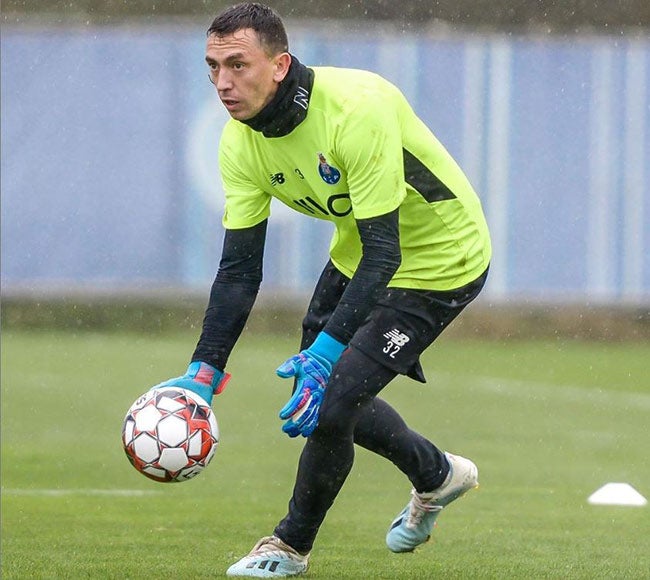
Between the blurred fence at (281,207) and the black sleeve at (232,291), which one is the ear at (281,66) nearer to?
the black sleeve at (232,291)

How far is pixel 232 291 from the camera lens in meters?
5.51

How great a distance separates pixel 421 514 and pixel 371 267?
4.42 ft

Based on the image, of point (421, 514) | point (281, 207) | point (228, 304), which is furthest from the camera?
point (281, 207)

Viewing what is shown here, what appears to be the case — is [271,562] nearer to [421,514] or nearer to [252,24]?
[421,514]

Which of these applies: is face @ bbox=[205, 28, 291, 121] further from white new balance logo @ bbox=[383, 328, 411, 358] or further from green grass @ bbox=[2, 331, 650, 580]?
green grass @ bbox=[2, 331, 650, 580]

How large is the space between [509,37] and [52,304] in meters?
5.85

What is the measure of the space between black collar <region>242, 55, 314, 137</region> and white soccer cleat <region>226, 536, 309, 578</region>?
4.81 feet

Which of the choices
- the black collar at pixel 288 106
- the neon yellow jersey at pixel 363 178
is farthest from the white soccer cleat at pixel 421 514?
the black collar at pixel 288 106

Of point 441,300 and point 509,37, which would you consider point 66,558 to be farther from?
point 509,37

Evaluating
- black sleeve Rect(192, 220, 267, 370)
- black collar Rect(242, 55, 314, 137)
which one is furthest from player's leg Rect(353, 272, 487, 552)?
black collar Rect(242, 55, 314, 137)

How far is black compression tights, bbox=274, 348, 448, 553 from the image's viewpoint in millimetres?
5227

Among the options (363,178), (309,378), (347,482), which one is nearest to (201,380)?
(309,378)

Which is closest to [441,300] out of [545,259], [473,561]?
[473,561]

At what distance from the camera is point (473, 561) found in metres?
5.84
